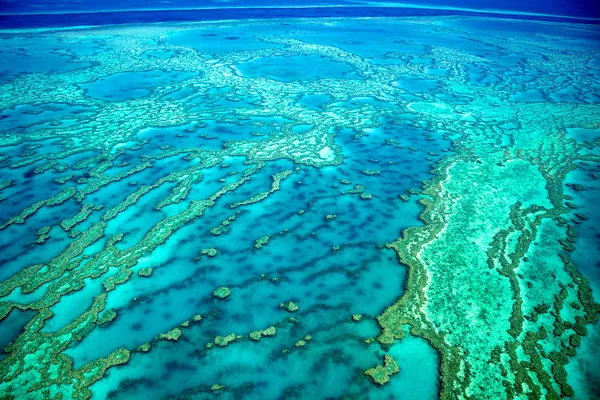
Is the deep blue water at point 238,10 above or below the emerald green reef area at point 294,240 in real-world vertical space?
above

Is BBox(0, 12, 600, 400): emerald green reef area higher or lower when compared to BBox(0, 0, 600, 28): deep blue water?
lower

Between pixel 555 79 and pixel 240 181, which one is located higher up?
pixel 555 79

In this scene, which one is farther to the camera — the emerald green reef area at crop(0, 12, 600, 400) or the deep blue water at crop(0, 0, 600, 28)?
the deep blue water at crop(0, 0, 600, 28)

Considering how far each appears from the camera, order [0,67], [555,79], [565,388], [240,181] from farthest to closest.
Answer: [555,79] < [0,67] < [240,181] < [565,388]

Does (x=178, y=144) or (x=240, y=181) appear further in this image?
(x=178, y=144)

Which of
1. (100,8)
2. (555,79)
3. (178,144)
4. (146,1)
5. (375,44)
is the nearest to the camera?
(178,144)

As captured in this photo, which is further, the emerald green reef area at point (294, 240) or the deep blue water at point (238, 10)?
the deep blue water at point (238, 10)

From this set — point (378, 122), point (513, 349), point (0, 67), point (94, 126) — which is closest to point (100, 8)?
point (0, 67)

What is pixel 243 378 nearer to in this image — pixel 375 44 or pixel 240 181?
pixel 240 181
